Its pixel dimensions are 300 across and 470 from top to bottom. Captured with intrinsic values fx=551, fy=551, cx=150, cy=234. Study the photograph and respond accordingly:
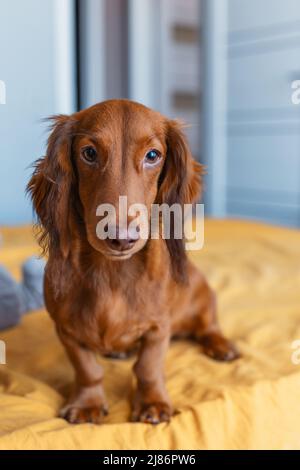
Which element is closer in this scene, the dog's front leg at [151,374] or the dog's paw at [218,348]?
the dog's front leg at [151,374]

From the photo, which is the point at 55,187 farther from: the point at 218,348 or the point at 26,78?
the point at 26,78

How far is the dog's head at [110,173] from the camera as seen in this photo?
2.95 ft

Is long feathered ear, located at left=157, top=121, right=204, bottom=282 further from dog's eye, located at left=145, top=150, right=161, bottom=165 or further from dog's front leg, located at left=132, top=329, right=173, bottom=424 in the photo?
dog's front leg, located at left=132, top=329, right=173, bottom=424

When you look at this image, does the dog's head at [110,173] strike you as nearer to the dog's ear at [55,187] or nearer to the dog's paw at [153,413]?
the dog's ear at [55,187]

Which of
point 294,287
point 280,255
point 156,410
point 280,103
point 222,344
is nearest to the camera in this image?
point 156,410

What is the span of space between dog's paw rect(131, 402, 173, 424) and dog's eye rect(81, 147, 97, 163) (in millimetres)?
468

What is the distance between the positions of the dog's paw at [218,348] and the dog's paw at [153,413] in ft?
0.96

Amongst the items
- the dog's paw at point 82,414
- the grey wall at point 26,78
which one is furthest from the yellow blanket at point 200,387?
the grey wall at point 26,78

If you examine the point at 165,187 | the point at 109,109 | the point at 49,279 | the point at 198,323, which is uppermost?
the point at 109,109

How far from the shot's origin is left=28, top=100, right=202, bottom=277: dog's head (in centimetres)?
90

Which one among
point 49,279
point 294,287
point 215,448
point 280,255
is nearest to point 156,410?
point 215,448
